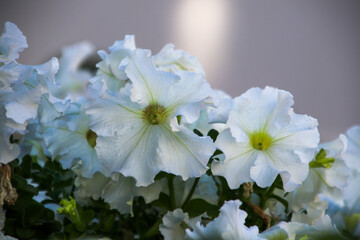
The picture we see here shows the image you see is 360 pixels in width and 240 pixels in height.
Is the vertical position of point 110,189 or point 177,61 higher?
point 177,61

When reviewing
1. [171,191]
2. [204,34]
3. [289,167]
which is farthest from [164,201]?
[204,34]

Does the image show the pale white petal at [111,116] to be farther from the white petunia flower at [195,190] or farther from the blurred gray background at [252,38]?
the blurred gray background at [252,38]

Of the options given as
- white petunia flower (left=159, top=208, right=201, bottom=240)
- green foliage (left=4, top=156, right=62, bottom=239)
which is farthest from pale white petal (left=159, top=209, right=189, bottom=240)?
green foliage (left=4, top=156, right=62, bottom=239)

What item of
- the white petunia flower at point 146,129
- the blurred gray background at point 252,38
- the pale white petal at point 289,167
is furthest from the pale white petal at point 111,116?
the blurred gray background at point 252,38

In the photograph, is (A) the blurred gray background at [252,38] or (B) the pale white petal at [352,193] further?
(A) the blurred gray background at [252,38]

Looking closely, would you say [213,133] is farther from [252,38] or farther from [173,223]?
[252,38]

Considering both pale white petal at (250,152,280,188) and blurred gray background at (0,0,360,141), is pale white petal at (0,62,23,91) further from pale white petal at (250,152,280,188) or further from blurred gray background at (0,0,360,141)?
blurred gray background at (0,0,360,141)
